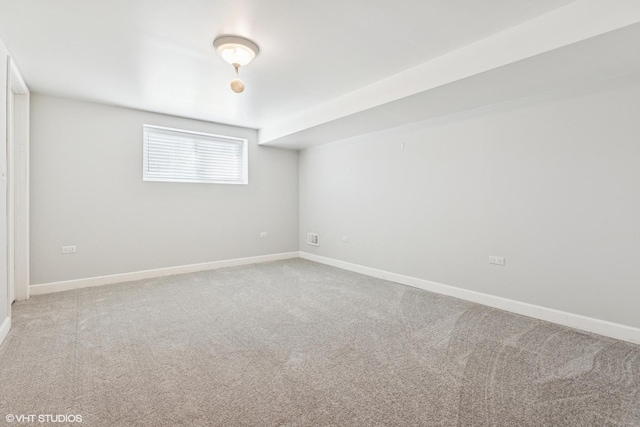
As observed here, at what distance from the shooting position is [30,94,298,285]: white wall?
398 centimetres

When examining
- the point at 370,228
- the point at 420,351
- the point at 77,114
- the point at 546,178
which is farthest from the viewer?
the point at 370,228

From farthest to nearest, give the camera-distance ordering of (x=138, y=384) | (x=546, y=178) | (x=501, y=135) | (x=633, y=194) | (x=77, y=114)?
1. (x=77, y=114)
2. (x=501, y=135)
3. (x=546, y=178)
4. (x=633, y=194)
5. (x=138, y=384)

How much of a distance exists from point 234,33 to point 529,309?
3.82 metres

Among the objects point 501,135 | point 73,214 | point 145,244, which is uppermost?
point 501,135

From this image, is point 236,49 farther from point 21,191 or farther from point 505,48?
point 21,191

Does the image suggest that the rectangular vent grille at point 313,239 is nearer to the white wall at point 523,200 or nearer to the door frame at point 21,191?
the white wall at point 523,200

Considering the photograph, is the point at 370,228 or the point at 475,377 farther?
the point at 370,228

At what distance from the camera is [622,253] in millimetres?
2689

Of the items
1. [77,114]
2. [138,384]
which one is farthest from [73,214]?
[138,384]

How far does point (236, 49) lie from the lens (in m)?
2.66

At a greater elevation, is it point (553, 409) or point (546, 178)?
point (546, 178)

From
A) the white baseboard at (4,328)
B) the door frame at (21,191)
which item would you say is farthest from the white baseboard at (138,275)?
the white baseboard at (4,328)

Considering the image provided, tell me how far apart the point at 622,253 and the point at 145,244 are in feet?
18.4

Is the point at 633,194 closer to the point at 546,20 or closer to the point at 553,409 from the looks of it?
the point at 546,20
